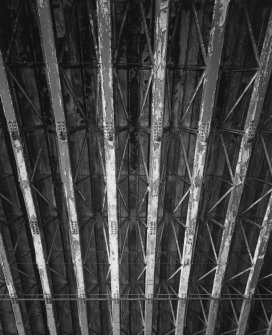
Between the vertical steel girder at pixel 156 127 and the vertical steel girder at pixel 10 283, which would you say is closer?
the vertical steel girder at pixel 156 127

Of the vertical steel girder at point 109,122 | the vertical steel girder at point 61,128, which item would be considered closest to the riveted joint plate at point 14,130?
the vertical steel girder at point 61,128

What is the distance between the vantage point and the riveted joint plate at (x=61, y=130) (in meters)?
6.90

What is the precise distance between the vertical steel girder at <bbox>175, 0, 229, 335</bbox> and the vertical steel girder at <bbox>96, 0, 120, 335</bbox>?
218cm

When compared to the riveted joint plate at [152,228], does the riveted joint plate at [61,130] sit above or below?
above

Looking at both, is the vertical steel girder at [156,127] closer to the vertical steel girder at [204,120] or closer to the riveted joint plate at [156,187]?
the riveted joint plate at [156,187]

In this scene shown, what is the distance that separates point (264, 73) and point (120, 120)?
403 cm

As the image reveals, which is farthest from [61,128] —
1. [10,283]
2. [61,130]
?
[10,283]

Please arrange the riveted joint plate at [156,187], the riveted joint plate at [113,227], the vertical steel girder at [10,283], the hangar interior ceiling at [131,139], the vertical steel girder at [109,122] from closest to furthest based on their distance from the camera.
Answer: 1. the vertical steel girder at [109,122]
2. the hangar interior ceiling at [131,139]
3. the riveted joint plate at [156,187]
4. the riveted joint plate at [113,227]
5. the vertical steel girder at [10,283]

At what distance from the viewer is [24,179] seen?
755 centimetres

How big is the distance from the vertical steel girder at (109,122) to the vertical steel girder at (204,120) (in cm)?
218

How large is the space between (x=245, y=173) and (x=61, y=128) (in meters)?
5.08

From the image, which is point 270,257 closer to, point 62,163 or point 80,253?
point 80,253

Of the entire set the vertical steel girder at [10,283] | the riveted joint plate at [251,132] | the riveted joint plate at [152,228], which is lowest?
the vertical steel girder at [10,283]

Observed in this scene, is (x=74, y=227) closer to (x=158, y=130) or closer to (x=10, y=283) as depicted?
(x=10, y=283)
